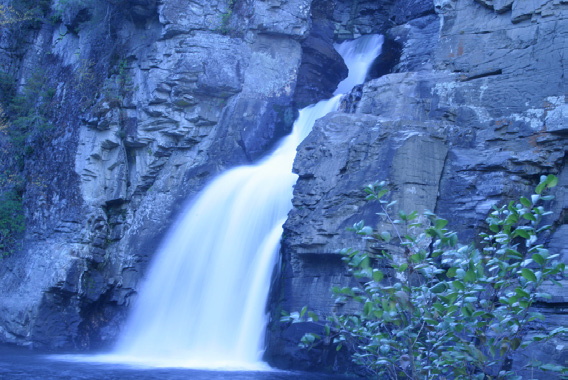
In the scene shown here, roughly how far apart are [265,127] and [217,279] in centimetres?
457

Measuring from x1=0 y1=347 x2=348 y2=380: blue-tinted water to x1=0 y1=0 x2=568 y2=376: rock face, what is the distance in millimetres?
799

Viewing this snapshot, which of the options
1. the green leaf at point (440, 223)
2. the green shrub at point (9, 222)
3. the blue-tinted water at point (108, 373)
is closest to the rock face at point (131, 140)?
the green shrub at point (9, 222)

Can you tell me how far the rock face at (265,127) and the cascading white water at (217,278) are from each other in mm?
558

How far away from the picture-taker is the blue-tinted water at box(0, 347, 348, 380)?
324 inches

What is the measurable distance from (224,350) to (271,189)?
10.9 feet

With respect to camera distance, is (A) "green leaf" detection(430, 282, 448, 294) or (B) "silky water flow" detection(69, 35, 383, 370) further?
(B) "silky water flow" detection(69, 35, 383, 370)

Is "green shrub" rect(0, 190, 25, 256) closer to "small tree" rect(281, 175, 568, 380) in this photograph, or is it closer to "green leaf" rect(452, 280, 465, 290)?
"small tree" rect(281, 175, 568, 380)

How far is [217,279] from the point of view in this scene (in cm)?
1124

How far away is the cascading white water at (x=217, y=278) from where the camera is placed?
34.1ft

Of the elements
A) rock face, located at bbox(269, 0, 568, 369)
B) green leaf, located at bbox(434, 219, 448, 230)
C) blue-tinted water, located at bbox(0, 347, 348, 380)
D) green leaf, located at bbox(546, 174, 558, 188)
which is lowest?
blue-tinted water, located at bbox(0, 347, 348, 380)

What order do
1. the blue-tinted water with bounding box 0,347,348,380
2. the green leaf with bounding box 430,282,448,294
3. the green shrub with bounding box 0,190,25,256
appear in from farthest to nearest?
the green shrub with bounding box 0,190,25,256, the blue-tinted water with bounding box 0,347,348,380, the green leaf with bounding box 430,282,448,294

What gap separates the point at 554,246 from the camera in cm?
789

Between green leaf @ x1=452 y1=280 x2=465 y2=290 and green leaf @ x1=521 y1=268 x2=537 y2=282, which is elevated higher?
green leaf @ x1=521 y1=268 x2=537 y2=282

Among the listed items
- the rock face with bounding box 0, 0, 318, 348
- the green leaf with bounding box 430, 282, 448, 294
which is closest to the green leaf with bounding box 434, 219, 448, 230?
the green leaf with bounding box 430, 282, 448, 294
